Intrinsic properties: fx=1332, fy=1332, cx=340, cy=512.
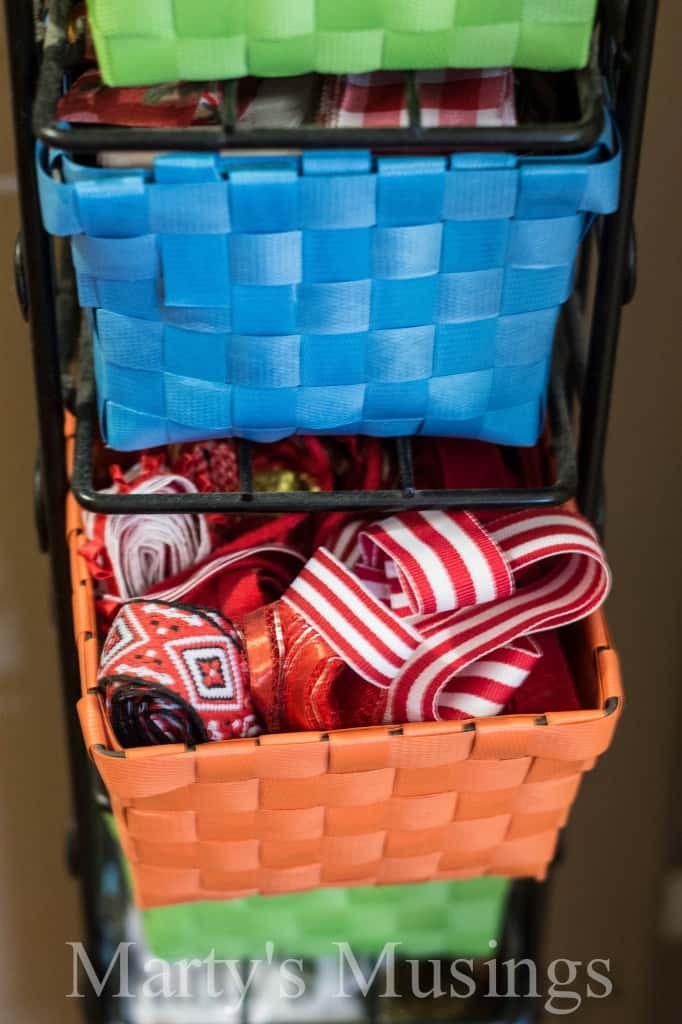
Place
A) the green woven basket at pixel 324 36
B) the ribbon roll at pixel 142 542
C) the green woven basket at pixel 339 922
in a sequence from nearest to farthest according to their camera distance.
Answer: the green woven basket at pixel 324 36 → the ribbon roll at pixel 142 542 → the green woven basket at pixel 339 922

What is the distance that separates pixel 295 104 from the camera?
854mm

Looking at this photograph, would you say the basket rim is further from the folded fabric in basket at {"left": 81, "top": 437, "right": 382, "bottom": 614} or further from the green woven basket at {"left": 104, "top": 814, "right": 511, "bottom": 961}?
the green woven basket at {"left": 104, "top": 814, "right": 511, "bottom": 961}

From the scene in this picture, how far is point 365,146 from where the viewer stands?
0.77 metres

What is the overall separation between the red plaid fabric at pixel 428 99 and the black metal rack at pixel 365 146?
5 cm

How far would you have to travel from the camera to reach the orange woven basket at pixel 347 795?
2.95ft

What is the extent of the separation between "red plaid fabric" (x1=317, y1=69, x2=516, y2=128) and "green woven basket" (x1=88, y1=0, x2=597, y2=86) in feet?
0.19

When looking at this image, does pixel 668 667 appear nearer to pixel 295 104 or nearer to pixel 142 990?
pixel 142 990

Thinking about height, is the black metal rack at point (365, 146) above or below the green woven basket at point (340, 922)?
above

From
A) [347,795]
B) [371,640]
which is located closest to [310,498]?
[371,640]

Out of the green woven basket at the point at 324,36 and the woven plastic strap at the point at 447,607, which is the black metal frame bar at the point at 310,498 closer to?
the woven plastic strap at the point at 447,607

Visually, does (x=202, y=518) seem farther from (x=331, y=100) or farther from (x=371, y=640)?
(x=331, y=100)

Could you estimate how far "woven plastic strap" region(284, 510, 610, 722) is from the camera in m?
0.94

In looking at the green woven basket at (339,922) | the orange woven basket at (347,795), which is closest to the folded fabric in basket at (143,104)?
the orange woven basket at (347,795)

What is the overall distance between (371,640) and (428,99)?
0.37m
